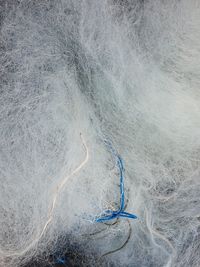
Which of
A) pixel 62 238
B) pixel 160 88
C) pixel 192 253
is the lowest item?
pixel 192 253

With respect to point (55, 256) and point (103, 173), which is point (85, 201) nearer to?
point (103, 173)

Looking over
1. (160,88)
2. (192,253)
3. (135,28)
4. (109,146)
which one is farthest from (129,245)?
(135,28)

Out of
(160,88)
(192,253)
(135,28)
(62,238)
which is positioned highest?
(135,28)

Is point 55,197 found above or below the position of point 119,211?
above

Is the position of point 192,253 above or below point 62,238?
below

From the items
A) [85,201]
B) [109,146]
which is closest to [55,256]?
[85,201]

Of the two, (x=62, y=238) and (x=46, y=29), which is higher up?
(x=46, y=29)

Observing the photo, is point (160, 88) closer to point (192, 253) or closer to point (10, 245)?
point (192, 253)

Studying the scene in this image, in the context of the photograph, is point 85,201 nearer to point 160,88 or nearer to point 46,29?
point 160,88

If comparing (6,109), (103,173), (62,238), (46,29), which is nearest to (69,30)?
(46,29)
